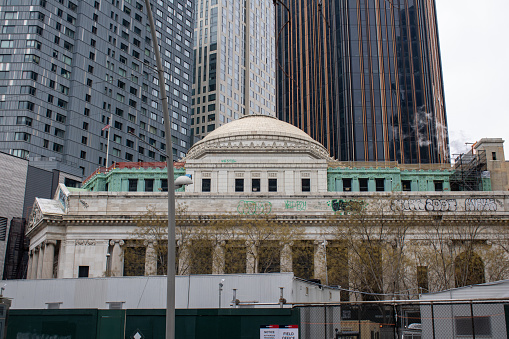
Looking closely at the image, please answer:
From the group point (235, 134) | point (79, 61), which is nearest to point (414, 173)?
point (235, 134)

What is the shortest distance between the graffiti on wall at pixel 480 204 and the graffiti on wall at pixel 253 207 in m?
24.8

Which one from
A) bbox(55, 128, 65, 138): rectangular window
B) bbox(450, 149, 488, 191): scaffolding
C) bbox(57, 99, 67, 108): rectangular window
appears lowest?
bbox(450, 149, 488, 191): scaffolding

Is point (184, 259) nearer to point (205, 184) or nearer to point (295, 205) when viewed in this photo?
point (205, 184)

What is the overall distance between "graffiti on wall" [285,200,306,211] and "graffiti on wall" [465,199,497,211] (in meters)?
20.2

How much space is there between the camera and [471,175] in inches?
3039

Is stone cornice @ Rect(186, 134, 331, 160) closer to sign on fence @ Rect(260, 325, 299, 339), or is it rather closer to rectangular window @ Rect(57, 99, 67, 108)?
rectangular window @ Rect(57, 99, 67, 108)

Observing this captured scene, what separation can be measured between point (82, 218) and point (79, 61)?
62742 millimetres

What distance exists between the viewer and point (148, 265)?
63562 mm

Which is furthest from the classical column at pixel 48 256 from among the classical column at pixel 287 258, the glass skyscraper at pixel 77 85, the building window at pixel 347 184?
the building window at pixel 347 184

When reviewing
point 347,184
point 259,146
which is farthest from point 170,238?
point 259,146

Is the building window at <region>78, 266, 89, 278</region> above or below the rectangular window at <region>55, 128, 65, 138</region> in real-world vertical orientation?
below

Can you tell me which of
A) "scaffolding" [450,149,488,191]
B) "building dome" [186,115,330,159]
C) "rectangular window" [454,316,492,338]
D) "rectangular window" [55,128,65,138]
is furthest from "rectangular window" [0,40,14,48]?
"rectangular window" [454,316,492,338]

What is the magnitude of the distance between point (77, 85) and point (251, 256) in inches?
2850

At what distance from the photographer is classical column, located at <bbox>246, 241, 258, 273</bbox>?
59.2 metres
